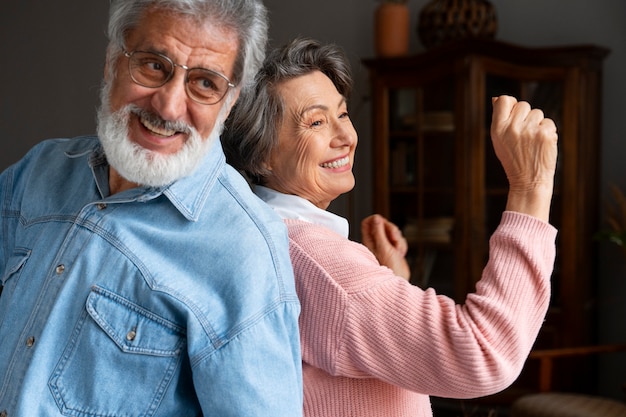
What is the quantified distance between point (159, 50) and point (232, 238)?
27 cm

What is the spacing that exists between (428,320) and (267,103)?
19.3 inches

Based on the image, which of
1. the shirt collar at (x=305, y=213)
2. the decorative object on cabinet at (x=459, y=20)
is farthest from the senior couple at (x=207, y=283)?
the decorative object on cabinet at (x=459, y=20)

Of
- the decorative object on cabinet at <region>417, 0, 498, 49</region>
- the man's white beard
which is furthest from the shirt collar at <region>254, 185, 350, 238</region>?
the decorative object on cabinet at <region>417, 0, 498, 49</region>

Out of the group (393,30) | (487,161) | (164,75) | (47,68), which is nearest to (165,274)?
(164,75)

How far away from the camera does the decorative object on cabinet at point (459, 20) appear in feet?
12.9

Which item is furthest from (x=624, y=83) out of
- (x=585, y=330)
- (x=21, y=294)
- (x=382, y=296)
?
(x=21, y=294)

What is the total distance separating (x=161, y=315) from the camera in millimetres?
1054

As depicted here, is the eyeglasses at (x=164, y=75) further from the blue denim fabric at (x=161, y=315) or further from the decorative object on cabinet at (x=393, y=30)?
the decorative object on cabinet at (x=393, y=30)

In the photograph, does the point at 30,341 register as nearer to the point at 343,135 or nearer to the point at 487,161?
the point at 343,135

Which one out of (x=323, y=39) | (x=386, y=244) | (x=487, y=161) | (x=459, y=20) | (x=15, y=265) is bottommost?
(x=487, y=161)

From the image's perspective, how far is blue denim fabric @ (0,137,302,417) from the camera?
3.35 feet

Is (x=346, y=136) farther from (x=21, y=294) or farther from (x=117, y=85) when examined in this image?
(x=21, y=294)

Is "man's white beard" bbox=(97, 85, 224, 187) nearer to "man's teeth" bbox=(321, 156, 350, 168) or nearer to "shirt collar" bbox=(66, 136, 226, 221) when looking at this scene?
"shirt collar" bbox=(66, 136, 226, 221)

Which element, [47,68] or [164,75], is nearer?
[164,75]
